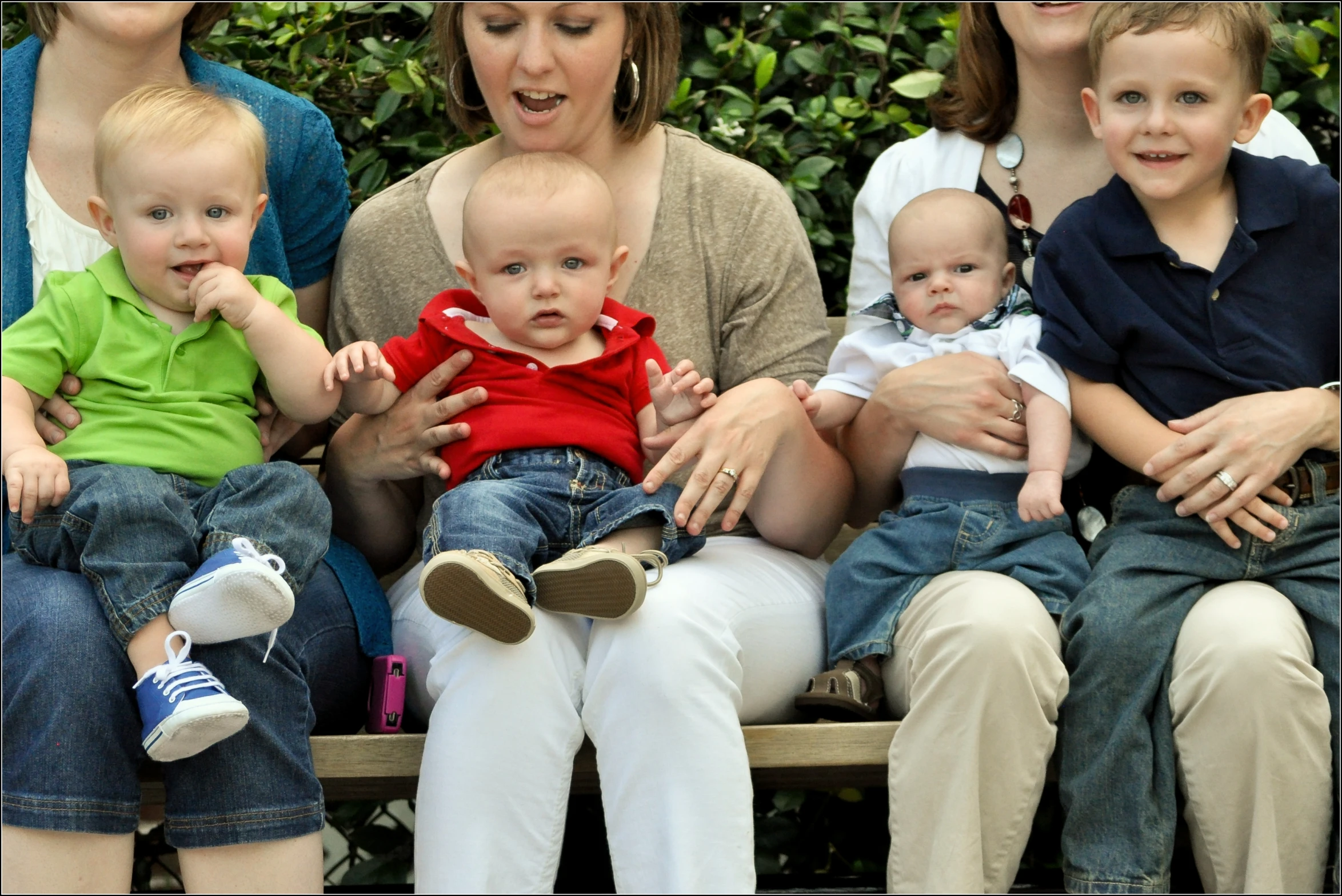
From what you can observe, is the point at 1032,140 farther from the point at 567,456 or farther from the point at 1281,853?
the point at 1281,853

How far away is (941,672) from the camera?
2.15 metres

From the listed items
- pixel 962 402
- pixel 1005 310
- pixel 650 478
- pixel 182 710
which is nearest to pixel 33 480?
pixel 182 710

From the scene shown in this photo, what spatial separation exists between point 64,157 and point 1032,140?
1.73m

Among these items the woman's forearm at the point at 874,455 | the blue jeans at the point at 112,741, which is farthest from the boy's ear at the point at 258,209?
the woman's forearm at the point at 874,455

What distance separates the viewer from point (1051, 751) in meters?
2.18

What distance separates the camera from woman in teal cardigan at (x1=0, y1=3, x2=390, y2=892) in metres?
1.97

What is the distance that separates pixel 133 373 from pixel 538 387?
63 cm

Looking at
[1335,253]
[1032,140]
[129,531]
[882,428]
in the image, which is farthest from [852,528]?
[129,531]

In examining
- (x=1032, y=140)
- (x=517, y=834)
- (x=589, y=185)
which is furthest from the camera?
(x=1032, y=140)

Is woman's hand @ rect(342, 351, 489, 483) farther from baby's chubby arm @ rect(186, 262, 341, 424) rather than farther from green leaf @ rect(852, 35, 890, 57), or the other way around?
green leaf @ rect(852, 35, 890, 57)

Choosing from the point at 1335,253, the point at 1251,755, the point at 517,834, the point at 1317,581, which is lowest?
the point at 517,834

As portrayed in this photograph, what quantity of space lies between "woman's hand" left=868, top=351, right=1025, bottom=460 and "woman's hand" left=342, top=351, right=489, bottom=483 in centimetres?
69

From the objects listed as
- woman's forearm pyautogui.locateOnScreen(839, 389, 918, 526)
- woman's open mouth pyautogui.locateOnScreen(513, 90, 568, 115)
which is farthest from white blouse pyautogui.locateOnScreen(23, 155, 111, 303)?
woman's forearm pyautogui.locateOnScreen(839, 389, 918, 526)

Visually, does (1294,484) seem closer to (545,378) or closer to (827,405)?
(827,405)
